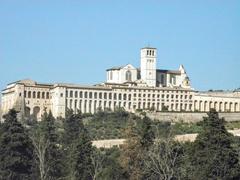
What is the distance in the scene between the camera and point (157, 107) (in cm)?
11756

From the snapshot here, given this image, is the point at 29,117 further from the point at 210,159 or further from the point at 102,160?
the point at 210,159

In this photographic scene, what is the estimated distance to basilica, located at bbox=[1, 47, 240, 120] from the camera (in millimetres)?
114688

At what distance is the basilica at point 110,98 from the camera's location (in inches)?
4515

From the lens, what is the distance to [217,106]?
397 feet

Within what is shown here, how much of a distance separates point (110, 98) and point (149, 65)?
40.8ft

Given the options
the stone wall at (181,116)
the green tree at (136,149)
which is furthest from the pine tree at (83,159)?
the stone wall at (181,116)

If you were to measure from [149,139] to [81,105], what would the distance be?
5855 cm

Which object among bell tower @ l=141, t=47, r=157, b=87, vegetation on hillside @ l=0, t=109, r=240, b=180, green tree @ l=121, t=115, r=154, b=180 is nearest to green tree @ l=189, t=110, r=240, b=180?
vegetation on hillside @ l=0, t=109, r=240, b=180

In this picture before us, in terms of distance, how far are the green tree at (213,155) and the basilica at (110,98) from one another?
61490mm

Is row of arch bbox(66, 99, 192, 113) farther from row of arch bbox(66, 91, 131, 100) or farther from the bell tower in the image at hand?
the bell tower

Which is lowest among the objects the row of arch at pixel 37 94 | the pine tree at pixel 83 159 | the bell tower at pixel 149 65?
the pine tree at pixel 83 159

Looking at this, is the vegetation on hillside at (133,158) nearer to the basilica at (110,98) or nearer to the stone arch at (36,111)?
the basilica at (110,98)

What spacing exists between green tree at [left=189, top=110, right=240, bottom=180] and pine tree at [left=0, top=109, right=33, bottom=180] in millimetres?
11177

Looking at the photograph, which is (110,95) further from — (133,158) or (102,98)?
(133,158)
